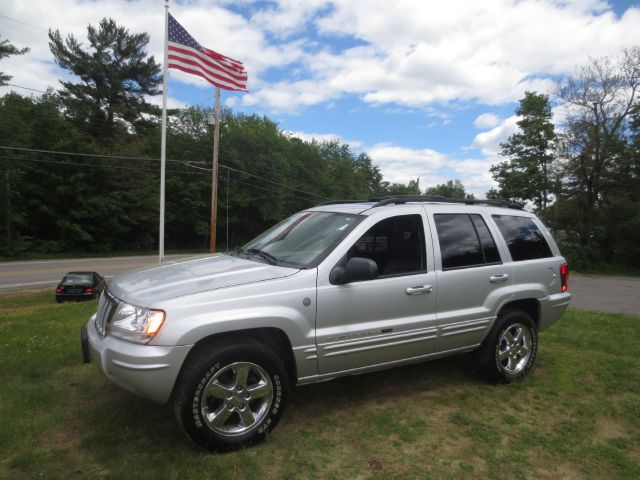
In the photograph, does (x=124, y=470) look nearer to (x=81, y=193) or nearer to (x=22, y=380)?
(x=22, y=380)

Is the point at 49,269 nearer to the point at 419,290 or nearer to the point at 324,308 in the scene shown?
the point at 324,308

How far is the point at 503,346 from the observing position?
4.57m

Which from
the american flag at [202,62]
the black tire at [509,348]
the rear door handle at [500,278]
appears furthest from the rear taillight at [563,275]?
the american flag at [202,62]

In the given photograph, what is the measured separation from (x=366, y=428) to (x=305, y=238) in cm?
166

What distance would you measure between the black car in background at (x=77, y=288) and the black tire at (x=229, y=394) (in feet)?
50.6

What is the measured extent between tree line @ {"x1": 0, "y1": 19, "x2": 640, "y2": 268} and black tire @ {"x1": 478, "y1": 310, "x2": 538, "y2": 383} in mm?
26706

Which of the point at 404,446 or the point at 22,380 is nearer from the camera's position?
the point at 404,446

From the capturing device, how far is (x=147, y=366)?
2.85 meters

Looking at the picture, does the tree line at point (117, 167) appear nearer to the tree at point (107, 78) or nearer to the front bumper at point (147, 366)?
the tree at point (107, 78)

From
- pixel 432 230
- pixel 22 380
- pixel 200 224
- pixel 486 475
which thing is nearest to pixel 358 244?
pixel 432 230

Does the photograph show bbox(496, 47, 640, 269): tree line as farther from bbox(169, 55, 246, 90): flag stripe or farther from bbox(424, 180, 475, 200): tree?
bbox(424, 180, 475, 200): tree

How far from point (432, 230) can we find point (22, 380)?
164 inches

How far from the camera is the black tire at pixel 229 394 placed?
9.73 feet

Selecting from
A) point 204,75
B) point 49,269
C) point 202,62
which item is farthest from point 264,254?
point 49,269
